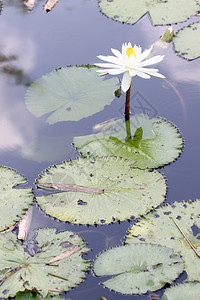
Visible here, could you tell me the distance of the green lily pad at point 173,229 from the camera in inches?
92.8

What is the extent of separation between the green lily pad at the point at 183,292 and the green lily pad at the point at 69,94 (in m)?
1.64

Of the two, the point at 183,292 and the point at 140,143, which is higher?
the point at 140,143

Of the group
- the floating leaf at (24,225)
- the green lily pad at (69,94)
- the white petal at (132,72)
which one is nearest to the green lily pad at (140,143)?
the green lily pad at (69,94)

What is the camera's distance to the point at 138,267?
225 cm

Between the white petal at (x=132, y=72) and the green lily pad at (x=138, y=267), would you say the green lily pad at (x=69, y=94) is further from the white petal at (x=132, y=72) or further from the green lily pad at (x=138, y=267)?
the green lily pad at (x=138, y=267)

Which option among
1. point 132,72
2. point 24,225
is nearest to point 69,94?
point 132,72

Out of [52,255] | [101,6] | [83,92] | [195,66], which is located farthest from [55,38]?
[52,255]

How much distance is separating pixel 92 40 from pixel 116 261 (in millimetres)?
Answer: 2628

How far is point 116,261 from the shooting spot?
230cm

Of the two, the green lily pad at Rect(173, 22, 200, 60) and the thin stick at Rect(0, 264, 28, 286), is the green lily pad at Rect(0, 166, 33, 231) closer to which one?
the thin stick at Rect(0, 264, 28, 286)

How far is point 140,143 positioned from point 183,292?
4.12ft

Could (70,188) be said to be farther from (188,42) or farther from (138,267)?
(188,42)

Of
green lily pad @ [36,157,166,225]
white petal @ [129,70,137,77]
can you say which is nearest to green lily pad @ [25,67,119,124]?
white petal @ [129,70,137,77]

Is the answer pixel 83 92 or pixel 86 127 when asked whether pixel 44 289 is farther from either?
pixel 83 92
